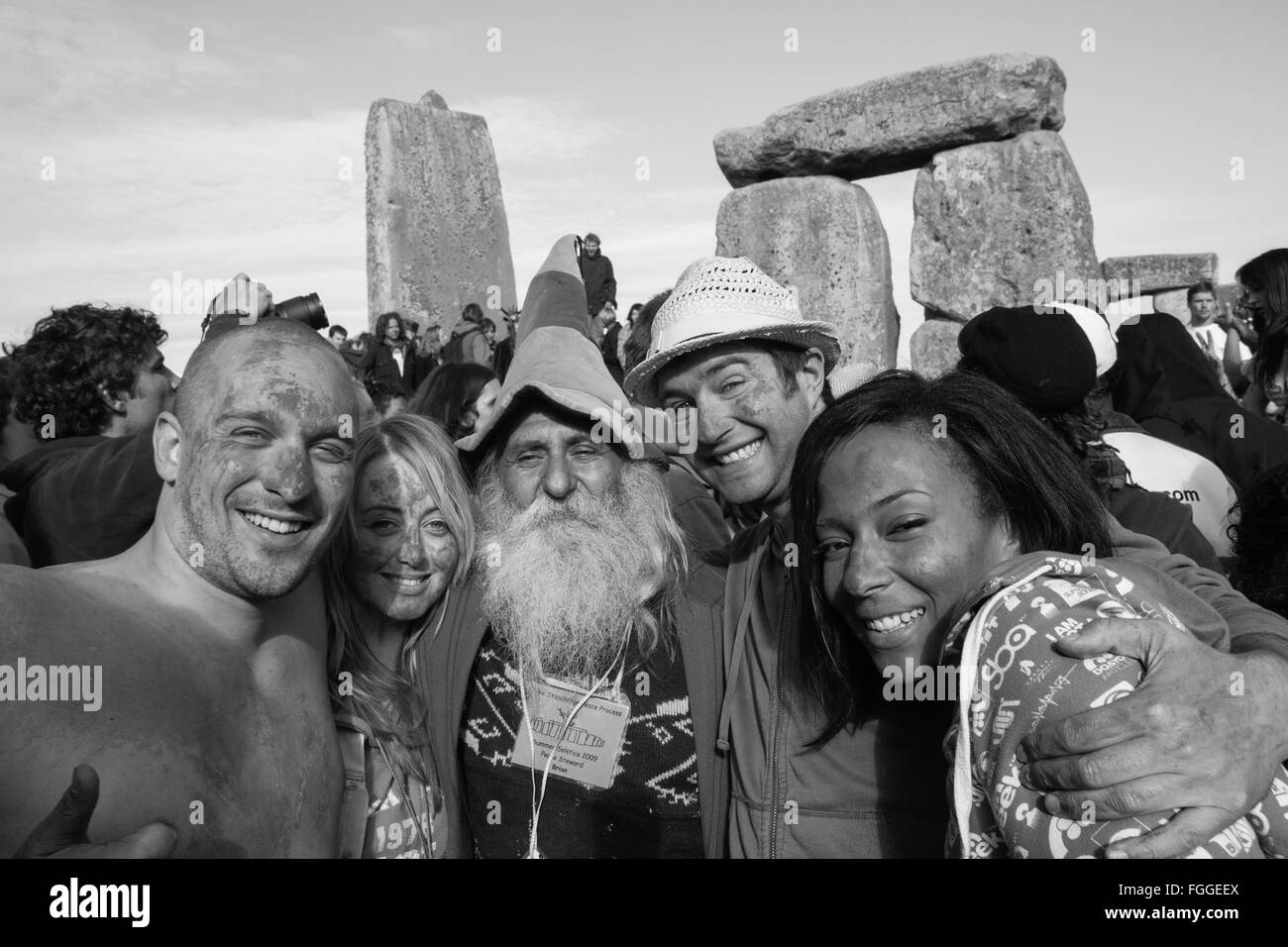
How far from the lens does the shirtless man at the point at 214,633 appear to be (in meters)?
1.65

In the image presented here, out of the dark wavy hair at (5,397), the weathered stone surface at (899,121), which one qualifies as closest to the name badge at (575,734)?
the dark wavy hair at (5,397)

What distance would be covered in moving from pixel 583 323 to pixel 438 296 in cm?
1267

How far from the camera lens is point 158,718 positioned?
178cm

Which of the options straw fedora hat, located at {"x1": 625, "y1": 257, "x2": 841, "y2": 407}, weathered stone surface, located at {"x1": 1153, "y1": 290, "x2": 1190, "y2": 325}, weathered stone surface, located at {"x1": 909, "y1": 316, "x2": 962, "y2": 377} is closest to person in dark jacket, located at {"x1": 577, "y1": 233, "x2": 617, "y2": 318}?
weathered stone surface, located at {"x1": 909, "y1": 316, "x2": 962, "y2": 377}

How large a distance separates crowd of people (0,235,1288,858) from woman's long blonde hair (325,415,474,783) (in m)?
0.01

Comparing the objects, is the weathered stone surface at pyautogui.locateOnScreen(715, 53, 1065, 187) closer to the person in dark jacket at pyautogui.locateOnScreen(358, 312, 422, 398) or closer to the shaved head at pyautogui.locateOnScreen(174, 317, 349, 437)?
the person in dark jacket at pyautogui.locateOnScreen(358, 312, 422, 398)

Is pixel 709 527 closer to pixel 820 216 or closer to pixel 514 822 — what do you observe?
pixel 514 822

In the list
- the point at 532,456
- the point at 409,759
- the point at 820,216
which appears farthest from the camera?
the point at 820,216

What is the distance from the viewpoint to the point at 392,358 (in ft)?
36.2

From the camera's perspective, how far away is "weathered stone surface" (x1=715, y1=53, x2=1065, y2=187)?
28.0ft

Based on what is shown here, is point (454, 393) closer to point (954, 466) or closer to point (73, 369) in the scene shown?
point (73, 369)

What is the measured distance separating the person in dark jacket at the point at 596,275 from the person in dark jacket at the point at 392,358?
2128 mm

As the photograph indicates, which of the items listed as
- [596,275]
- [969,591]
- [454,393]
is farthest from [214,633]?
[596,275]
